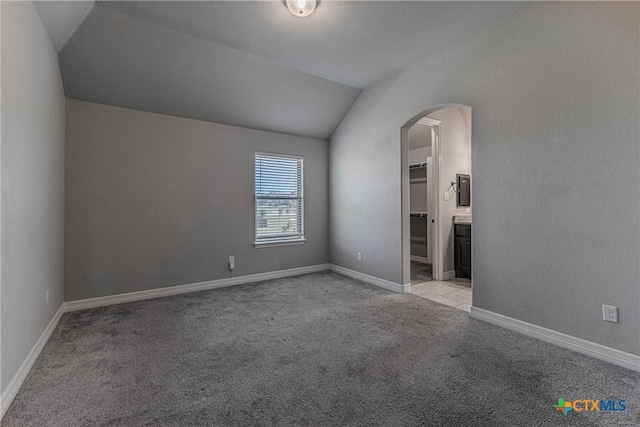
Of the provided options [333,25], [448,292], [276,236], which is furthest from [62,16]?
[448,292]

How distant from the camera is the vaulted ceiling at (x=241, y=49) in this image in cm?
249

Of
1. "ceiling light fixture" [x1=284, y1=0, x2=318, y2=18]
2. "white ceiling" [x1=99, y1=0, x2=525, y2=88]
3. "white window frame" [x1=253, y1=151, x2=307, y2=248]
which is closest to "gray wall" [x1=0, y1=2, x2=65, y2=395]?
"white ceiling" [x1=99, y1=0, x2=525, y2=88]

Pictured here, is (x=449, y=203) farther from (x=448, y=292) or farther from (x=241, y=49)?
(x=241, y=49)

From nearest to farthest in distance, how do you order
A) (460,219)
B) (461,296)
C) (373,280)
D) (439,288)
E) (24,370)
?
(24,370) < (461,296) < (439,288) < (373,280) < (460,219)

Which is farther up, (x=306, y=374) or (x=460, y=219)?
(x=460, y=219)

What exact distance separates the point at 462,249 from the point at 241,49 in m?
4.03

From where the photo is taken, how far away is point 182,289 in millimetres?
3771

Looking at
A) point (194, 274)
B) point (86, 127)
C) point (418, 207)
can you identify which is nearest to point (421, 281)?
point (418, 207)

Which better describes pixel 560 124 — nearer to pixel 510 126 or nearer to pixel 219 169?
pixel 510 126

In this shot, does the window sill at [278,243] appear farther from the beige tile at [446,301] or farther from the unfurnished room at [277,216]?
the beige tile at [446,301]

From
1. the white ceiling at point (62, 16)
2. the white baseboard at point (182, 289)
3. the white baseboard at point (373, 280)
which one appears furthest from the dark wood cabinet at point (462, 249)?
the white ceiling at point (62, 16)

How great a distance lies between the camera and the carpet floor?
154 cm

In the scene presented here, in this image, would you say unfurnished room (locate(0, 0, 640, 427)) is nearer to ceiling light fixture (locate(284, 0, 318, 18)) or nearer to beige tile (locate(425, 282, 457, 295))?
ceiling light fixture (locate(284, 0, 318, 18))

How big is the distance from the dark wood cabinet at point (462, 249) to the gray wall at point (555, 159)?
1.57m
